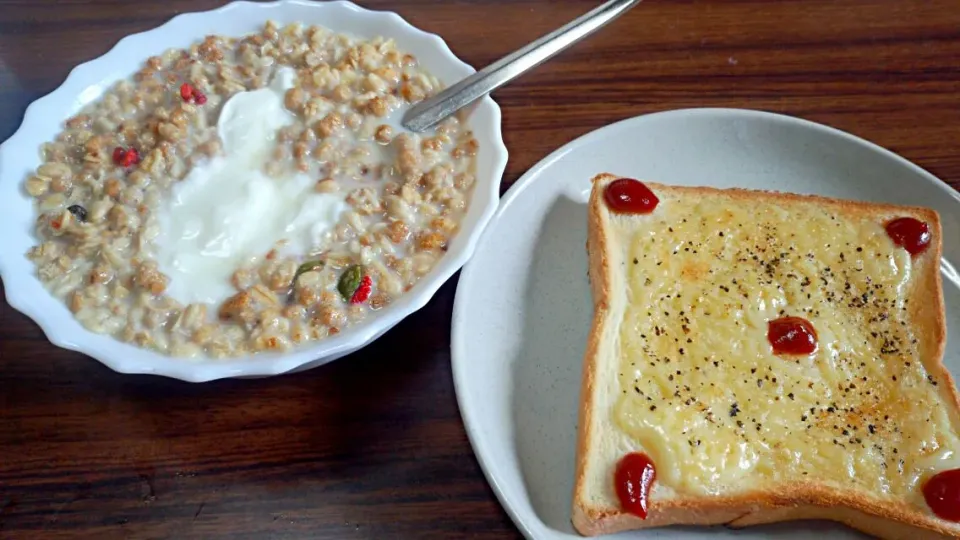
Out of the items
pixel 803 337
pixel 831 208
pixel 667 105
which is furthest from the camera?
pixel 667 105

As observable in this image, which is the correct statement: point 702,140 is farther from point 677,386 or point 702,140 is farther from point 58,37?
point 58,37

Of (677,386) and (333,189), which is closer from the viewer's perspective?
(677,386)

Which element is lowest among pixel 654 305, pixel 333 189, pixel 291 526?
pixel 291 526

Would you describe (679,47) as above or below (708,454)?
above

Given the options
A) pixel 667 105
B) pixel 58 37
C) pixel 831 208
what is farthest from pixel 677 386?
pixel 58 37

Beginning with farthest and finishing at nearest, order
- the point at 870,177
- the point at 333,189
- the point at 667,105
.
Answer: the point at 667,105, the point at 870,177, the point at 333,189

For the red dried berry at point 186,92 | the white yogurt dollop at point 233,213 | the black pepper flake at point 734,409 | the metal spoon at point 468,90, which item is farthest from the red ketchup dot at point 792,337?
the red dried berry at point 186,92

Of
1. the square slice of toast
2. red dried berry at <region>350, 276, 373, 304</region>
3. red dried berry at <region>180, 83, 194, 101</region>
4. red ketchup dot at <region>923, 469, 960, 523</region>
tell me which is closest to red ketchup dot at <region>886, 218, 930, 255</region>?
the square slice of toast
